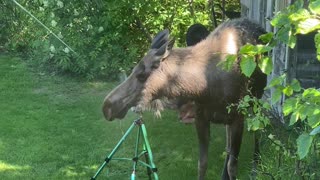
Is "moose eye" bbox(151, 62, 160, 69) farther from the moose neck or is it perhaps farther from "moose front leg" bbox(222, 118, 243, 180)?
"moose front leg" bbox(222, 118, 243, 180)

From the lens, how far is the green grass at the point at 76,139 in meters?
6.09

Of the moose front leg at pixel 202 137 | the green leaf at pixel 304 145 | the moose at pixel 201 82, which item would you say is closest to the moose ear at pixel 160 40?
the moose at pixel 201 82

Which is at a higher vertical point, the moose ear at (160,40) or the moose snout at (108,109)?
the moose ear at (160,40)

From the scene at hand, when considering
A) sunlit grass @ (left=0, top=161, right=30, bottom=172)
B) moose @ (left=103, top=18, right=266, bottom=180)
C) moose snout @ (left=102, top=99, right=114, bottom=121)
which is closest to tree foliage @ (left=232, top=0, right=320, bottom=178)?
moose @ (left=103, top=18, right=266, bottom=180)

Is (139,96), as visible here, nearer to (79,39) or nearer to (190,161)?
(190,161)

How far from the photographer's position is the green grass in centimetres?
609

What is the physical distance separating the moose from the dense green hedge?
5183 mm

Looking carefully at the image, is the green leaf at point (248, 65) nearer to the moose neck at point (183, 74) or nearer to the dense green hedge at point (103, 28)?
the moose neck at point (183, 74)

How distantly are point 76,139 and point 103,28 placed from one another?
3485mm

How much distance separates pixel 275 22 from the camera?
2221 millimetres

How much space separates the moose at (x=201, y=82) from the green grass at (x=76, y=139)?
1.05 m

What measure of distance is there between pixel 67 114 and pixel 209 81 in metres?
4.34

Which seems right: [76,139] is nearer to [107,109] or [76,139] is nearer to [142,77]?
[107,109]

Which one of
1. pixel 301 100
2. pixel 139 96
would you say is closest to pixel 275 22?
pixel 301 100
